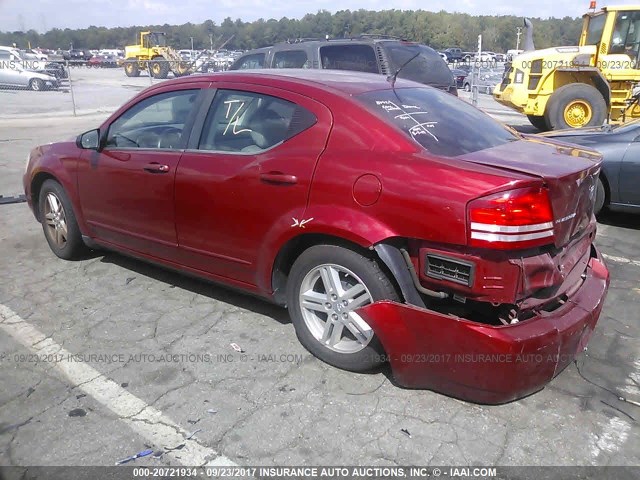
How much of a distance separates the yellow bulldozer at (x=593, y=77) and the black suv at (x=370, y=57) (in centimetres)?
392

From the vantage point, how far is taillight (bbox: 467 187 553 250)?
254cm

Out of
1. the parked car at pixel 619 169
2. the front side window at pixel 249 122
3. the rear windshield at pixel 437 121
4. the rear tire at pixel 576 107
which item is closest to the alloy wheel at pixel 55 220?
the front side window at pixel 249 122

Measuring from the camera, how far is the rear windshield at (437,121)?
10.2 ft

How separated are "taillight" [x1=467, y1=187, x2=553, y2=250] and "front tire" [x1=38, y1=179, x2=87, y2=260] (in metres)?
3.51

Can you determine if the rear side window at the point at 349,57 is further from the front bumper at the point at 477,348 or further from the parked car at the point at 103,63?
the parked car at the point at 103,63

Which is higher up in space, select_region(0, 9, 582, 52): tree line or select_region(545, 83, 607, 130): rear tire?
select_region(0, 9, 582, 52): tree line

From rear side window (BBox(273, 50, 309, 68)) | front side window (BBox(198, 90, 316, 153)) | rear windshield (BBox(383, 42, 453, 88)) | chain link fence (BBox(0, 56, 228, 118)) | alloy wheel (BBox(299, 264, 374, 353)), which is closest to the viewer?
alloy wheel (BBox(299, 264, 374, 353))

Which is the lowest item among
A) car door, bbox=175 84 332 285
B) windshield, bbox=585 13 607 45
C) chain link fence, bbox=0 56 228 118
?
chain link fence, bbox=0 56 228 118

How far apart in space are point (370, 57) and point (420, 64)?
974 millimetres

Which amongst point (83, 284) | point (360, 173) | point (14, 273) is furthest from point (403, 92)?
point (14, 273)

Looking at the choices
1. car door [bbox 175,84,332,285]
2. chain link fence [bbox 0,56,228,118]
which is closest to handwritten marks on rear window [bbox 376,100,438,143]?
car door [bbox 175,84,332,285]

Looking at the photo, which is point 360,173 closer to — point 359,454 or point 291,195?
point 291,195

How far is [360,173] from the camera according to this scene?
9.57 feet

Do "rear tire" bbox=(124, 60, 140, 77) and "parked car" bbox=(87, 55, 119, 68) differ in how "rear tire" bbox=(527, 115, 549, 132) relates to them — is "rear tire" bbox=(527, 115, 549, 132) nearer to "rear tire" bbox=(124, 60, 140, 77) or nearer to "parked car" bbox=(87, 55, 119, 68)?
"parked car" bbox=(87, 55, 119, 68)
